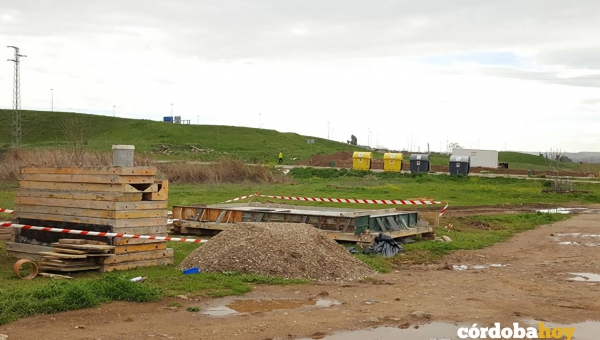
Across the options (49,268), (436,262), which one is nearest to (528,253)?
(436,262)

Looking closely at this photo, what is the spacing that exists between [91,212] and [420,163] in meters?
43.7

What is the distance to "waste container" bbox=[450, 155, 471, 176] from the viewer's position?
165 ft

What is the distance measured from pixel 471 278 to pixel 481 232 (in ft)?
30.5

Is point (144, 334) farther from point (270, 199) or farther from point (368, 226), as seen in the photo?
point (270, 199)

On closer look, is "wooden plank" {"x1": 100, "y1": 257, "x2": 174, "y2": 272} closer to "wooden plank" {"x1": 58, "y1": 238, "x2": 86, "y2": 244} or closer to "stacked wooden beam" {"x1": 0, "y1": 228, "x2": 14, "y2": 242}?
"wooden plank" {"x1": 58, "y1": 238, "x2": 86, "y2": 244}

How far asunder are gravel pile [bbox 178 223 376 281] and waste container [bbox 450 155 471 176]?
3827 cm

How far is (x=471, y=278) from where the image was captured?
13250 mm

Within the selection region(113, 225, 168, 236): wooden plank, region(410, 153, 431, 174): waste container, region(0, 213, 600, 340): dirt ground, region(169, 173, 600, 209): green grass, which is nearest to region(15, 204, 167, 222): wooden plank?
region(113, 225, 168, 236): wooden plank

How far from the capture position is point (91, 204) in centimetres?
1346

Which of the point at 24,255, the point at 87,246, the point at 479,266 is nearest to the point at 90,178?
the point at 87,246

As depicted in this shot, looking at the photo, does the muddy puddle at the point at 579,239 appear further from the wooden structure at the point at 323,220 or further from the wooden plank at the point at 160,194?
the wooden plank at the point at 160,194

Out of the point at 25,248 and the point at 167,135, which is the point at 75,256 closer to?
the point at 25,248

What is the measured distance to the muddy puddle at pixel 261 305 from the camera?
382 inches

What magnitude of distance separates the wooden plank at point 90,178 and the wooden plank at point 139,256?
1.44 m
